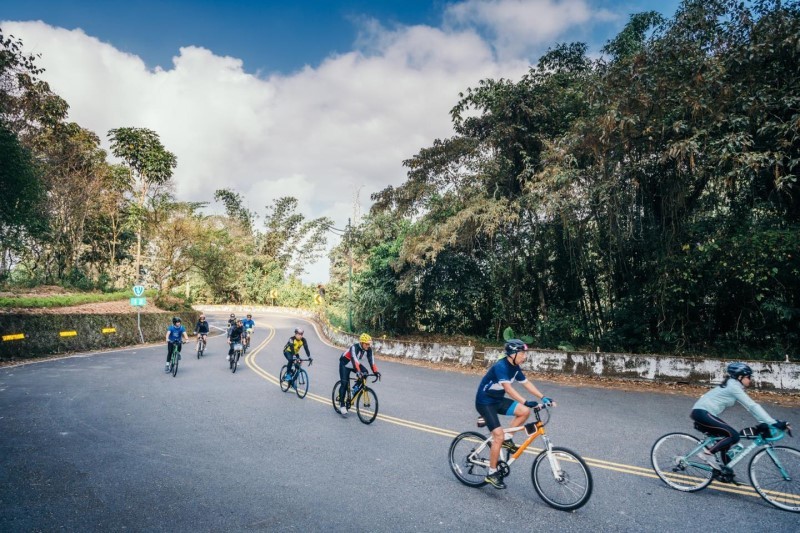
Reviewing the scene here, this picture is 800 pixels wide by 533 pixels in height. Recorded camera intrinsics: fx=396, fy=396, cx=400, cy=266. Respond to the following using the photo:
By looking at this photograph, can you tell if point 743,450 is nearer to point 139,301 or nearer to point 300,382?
point 300,382

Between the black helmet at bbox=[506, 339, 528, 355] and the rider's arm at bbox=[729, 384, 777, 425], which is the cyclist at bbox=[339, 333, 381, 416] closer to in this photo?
the black helmet at bbox=[506, 339, 528, 355]

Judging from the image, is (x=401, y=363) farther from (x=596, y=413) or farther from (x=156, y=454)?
(x=156, y=454)

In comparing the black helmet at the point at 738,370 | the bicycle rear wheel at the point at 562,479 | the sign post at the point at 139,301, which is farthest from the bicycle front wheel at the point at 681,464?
the sign post at the point at 139,301

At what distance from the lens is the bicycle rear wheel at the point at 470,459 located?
16.2 feet

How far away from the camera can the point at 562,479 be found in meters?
4.44

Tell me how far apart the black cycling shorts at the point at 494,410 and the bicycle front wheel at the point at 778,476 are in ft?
8.92

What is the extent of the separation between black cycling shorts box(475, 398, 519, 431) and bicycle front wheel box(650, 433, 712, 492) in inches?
77.0

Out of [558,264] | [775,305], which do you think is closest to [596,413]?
[775,305]

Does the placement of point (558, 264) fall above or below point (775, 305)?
above

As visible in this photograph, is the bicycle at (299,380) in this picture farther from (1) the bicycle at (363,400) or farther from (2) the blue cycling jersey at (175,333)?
(2) the blue cycling jersey at (175,333)

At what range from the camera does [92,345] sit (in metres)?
21.2

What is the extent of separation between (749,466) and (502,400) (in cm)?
283

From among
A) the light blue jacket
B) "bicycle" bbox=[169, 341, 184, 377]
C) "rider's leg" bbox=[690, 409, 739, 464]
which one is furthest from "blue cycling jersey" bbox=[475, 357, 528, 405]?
"bicycle" bbox=[169, 341, 184, 377]

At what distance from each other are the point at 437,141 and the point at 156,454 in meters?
14.8
